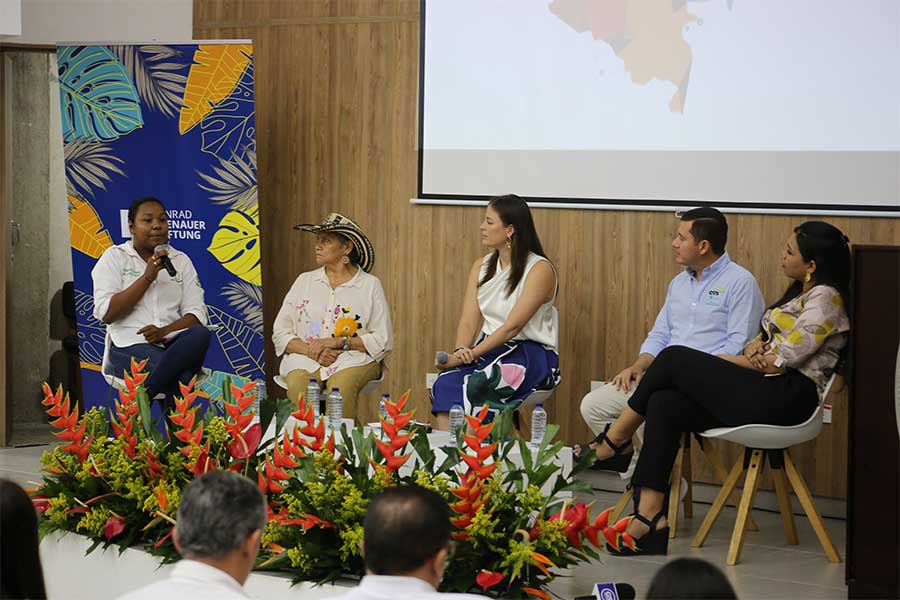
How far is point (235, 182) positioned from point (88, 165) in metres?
0.81

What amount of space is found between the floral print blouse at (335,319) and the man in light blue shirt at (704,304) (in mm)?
1170

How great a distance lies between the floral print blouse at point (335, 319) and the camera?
579cm

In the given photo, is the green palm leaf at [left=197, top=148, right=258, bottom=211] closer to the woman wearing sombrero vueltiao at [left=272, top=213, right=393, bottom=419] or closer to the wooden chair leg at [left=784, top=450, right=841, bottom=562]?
the woman wearing sombrero vueltiao at [left=272, top=213, right=393, bottom=419]

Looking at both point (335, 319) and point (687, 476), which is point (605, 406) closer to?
point (687, 476)

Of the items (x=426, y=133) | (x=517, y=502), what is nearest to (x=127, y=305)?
(x=426, y=133)

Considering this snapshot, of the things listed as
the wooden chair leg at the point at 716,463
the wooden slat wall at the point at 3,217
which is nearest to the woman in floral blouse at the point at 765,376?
the wooden chair leg at the point at 716,463

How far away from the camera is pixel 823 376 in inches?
181

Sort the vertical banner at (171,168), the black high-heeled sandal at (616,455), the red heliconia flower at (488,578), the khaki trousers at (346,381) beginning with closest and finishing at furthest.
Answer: the red heliconia flower at (488,578) < the black high-heeled sandal at (616,455) < the khaki trousers at (346,381) < the vertical banner at (171,168)

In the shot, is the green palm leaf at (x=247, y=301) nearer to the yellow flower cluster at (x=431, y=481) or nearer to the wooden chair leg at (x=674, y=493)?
the wooden chair leg at (x=674, y=493)

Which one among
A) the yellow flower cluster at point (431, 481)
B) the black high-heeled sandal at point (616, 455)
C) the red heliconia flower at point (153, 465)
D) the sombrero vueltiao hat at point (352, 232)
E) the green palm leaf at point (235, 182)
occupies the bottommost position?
the black high-heeled sandal at point (616, 455)

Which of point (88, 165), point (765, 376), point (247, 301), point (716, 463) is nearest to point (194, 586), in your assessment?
point (765, 376)

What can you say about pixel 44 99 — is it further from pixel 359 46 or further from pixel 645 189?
pixel 645 189

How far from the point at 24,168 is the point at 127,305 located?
6.98 ft

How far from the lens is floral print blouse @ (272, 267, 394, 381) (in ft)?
19.0
